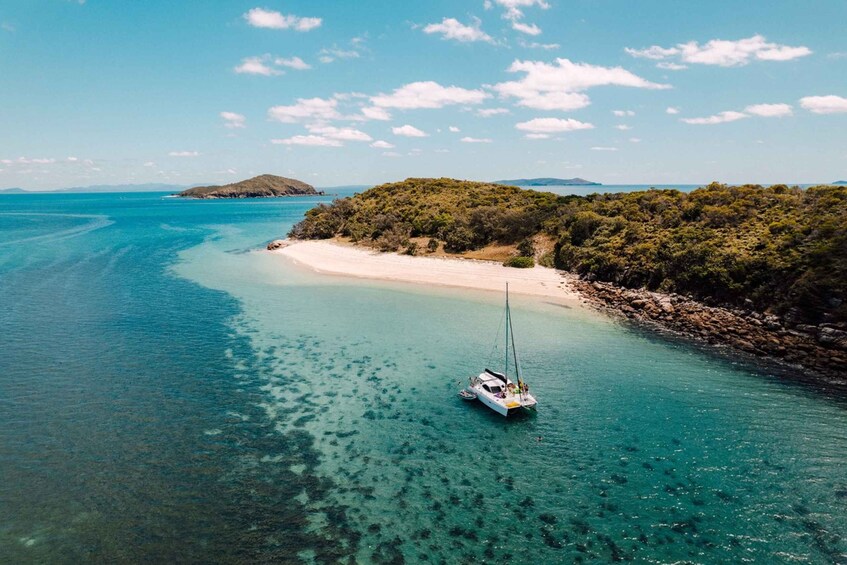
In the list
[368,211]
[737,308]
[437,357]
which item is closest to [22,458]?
[437,357]

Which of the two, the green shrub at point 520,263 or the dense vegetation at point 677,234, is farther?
the green shrub at point 520,263

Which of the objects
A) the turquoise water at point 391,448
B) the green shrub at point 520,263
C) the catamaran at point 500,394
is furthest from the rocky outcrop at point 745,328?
the catamaran at point 500,394

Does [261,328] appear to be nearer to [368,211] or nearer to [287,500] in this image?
[287,500]

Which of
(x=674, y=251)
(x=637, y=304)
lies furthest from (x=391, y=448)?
(x=674, y=251)

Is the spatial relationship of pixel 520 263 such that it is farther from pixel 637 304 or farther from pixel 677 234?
pixel 677 234

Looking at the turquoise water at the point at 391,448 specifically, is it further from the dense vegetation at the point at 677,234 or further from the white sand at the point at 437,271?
the white sand at the point at 437,271
